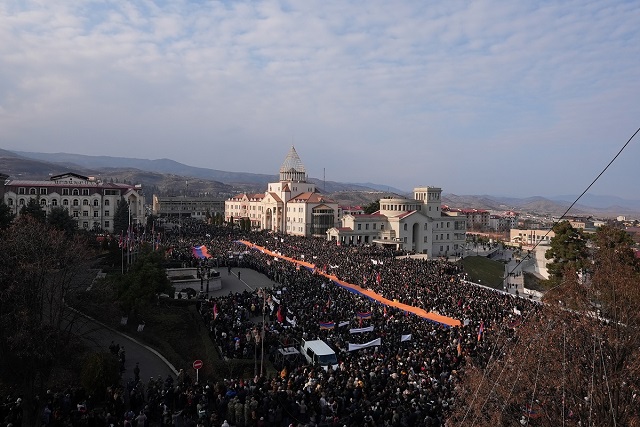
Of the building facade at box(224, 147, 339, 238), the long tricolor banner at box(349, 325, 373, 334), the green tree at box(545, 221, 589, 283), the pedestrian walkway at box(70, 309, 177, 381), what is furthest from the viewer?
the building facade at box(224, 147, 339, 238)

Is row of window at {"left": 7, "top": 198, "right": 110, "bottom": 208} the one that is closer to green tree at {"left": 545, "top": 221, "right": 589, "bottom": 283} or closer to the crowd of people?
the crowd of people

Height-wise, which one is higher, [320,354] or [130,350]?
[320,354]

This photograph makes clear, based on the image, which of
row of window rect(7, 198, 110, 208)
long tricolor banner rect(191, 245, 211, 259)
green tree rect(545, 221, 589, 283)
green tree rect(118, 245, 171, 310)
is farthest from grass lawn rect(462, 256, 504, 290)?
row of window rect(7, 198, 110, 208)

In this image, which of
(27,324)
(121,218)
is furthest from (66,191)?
(27,324)

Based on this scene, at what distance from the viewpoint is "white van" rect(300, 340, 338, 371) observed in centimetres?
1590

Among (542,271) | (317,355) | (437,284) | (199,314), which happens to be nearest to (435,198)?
(542,271)

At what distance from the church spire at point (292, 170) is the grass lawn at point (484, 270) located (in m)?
35.5

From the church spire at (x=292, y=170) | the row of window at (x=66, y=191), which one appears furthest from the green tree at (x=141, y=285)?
the church spire at (x=292, y=170)

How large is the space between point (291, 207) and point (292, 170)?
41.4 feet

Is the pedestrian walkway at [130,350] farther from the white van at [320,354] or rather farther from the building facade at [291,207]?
the building facade at [291,207]

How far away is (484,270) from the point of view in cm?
5272

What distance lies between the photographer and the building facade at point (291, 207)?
222 ft

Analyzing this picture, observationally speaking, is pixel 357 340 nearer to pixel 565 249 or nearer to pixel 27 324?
pixel 27 324

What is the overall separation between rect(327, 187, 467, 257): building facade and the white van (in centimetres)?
3966
